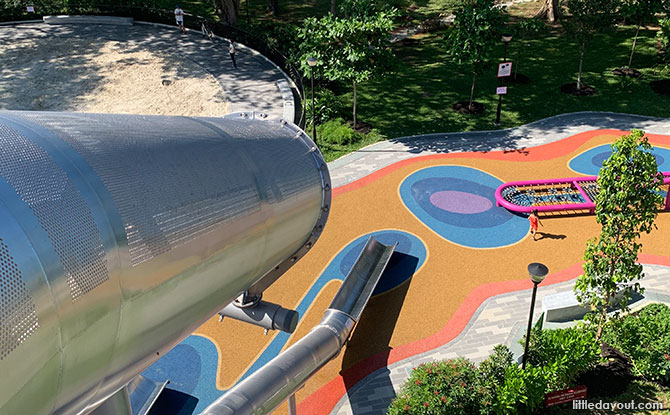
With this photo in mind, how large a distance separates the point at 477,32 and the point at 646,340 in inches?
646

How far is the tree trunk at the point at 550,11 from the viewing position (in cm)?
3791

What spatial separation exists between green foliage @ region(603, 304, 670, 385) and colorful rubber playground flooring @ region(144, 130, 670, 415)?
10.4ft

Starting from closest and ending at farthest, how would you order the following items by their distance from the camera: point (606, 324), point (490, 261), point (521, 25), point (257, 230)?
point (257, 230) < point (606, 324) < point (490, 261) < point (521, 25)

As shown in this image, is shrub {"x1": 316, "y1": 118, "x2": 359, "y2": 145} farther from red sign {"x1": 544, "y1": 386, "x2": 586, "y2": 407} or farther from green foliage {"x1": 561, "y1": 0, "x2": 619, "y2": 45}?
red sign {"x1": 544, "y1": 386, "x2": 586, "y2": 407}

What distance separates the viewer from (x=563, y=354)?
40.6 feet

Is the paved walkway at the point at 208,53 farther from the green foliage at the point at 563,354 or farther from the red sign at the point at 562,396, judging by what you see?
the red sign at the point at 562,396

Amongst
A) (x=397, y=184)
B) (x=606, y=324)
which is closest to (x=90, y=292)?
(x=606, y=324)

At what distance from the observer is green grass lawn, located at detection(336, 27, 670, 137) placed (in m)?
26.7

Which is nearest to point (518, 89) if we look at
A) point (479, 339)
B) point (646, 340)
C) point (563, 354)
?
point (479, 339)

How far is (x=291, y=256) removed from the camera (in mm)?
6832

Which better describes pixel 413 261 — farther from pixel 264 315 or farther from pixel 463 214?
pixel 264 315

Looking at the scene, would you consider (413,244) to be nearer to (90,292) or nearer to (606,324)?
(606,324)

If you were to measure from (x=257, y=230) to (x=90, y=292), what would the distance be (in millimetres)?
2042

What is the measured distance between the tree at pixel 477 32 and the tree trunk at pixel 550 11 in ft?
48.2
